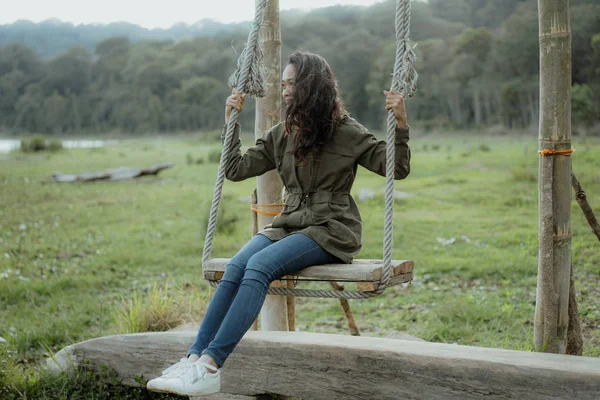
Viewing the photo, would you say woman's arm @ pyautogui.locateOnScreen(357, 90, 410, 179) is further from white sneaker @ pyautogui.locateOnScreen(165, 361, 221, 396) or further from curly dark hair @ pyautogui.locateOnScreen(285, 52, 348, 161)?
white sneaker @ pyautogui.locateOnScreen(165, 361, 221, 396)

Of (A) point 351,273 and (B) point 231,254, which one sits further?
(B) point 231,254

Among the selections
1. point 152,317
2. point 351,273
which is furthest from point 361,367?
point 152,317

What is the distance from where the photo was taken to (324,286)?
26.1ft

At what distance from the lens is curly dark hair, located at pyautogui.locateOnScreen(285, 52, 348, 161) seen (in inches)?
152

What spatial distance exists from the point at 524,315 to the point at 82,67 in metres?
69.2

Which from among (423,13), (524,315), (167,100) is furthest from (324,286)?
(167,100)

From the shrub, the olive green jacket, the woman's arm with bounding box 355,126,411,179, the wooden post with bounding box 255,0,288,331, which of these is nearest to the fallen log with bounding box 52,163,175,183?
the shrub

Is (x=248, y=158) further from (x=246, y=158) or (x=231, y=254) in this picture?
(x=231, y=254)

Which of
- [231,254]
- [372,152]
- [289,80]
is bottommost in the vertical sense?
[231,254]

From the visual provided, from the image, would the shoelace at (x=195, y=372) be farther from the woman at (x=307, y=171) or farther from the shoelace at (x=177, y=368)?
the woman at (x=307, y=171)

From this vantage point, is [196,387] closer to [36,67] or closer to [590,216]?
[590,216]

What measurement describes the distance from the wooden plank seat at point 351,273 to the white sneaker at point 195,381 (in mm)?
686

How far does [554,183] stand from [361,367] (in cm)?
155

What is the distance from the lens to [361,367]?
3.63m
